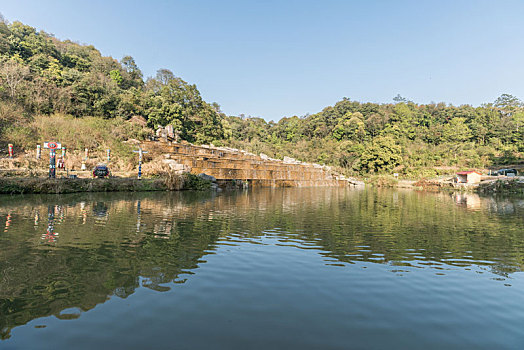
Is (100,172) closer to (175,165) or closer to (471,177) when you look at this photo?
(175,165)

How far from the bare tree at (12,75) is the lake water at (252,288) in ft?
106

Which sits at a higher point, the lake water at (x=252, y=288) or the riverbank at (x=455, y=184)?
the riverbank at (x=455, y=184)

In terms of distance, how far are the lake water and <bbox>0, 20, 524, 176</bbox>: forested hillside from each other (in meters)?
26.1

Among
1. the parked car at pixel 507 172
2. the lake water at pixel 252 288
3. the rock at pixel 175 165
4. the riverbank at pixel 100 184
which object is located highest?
the parked car at pixel 507 172

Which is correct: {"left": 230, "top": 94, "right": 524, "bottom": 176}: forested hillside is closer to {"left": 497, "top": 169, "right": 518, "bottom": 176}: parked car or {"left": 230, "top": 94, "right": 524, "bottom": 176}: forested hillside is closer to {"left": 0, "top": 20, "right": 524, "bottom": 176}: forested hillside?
{"left": 0, "top": 20, "right": 524, "bottom": 176}: forested hillside

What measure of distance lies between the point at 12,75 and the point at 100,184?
23277 millimetres

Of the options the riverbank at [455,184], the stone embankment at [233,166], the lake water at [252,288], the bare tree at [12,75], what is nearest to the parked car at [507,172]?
the riverbank at [455,184]

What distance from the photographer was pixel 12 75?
33.1 m

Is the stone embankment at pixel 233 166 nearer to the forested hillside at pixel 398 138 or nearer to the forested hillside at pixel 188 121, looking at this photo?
the forested hillside at pixel 188 121

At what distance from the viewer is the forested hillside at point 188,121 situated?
3278cm

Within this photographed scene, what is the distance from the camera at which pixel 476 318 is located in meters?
4.01

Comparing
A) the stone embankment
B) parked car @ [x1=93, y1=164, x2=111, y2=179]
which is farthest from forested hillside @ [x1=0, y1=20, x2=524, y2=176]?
parked car @ [x1=93, y1=164, x2=111, y2=179]

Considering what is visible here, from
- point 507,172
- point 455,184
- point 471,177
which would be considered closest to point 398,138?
point 507,172

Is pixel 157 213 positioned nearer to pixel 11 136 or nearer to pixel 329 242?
pixel 329 242
